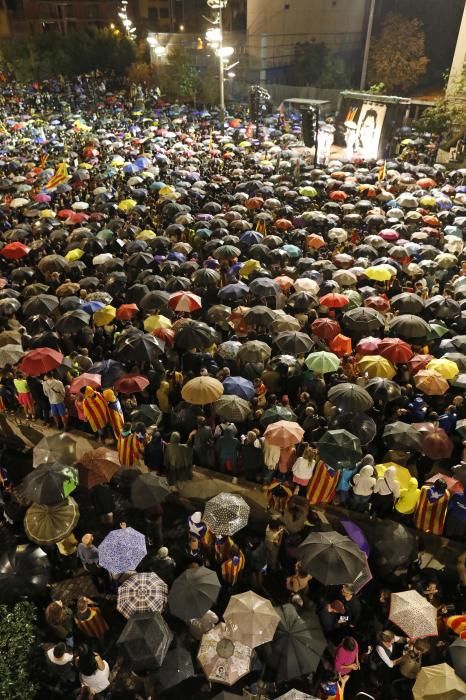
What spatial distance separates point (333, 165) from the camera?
23375mm

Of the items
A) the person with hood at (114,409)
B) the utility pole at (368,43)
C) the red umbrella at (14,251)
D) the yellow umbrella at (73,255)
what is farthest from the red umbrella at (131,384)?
the utility pole at (368,43)

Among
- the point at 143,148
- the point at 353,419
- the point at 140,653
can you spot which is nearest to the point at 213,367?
the point at 353,419

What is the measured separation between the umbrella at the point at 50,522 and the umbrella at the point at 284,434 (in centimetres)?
265

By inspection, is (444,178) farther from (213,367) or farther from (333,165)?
(213,367)

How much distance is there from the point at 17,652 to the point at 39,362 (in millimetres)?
4496

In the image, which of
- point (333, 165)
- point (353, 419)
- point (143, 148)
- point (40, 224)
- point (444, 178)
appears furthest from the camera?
point (143, 148)

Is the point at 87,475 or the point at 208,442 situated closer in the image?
the point at 87,475

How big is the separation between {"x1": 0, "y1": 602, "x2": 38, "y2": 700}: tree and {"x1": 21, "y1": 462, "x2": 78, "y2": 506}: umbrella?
48.9 inches

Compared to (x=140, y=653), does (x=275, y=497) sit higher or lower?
lower

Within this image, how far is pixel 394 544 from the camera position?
609cm

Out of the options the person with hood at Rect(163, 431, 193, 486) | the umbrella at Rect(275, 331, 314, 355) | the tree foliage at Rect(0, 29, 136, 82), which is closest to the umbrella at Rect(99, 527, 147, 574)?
the person with hood at Rect(163, 431, 193, 486)

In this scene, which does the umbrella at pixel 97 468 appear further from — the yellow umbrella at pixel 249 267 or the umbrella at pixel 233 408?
the yellow umbrella at pixel 249 267

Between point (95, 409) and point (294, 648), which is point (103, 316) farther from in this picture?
point (294, 648)

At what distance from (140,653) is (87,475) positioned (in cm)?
258
